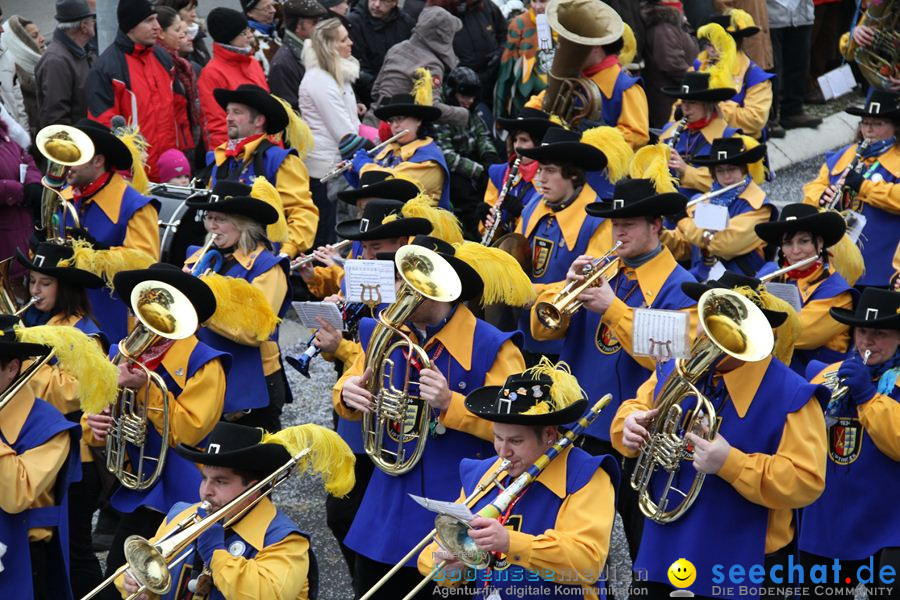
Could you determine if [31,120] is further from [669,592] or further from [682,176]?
[669,592]

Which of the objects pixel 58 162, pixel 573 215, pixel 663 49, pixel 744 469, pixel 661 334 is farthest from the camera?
pixel 663 49

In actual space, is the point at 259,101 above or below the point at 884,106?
above

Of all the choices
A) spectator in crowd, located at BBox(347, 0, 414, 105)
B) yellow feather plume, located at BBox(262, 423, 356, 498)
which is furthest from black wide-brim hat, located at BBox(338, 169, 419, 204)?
spectator in crowd, located at BBox(347, 0, 414, 105)

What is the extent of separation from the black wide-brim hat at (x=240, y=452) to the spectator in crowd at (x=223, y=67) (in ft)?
19.7

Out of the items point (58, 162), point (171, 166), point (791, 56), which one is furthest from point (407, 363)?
point (791, 56)

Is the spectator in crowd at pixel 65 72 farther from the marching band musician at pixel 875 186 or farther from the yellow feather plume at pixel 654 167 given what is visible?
the marching band musician at pixel 875 186

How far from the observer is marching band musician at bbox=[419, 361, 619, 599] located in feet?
18.3

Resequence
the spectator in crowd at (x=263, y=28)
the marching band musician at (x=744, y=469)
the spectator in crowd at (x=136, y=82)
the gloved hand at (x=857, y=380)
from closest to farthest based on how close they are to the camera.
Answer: the marching band musician at (x=744, y=469), the gloved hand at (x=857, y=380), the spectator in crowd at (x=136, y=82), the spectator in crowd at (x=263, y=28)

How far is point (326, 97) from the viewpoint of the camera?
11.9m

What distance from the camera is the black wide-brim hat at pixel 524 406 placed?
5691 millimetres

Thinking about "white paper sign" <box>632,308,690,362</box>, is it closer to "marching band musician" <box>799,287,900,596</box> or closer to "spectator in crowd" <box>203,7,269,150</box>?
"marching band musician" <box>799,287,900,596</box>

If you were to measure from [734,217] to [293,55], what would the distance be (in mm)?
4521

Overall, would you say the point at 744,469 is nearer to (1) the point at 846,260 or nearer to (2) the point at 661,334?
(2) the point at 661,334

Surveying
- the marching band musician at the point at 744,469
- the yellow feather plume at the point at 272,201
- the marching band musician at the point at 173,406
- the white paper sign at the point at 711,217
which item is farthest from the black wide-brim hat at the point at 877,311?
the yellow feather plume at the point at 272,201
